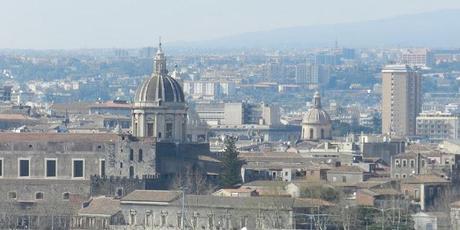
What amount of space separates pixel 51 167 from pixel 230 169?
461 cm

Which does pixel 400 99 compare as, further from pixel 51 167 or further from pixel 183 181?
pixel 183 181

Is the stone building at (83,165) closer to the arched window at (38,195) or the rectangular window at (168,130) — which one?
the arched window at (38,195)

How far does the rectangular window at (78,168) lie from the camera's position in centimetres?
7069

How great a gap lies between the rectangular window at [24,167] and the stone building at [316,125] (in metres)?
33.7

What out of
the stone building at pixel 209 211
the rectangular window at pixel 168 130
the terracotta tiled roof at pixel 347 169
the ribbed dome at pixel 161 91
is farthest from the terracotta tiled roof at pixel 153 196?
the ribbed dome at pixel 161 91

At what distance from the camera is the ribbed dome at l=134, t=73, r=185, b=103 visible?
250 feet

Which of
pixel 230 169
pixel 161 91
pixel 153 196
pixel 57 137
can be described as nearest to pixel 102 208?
pixel 153 196

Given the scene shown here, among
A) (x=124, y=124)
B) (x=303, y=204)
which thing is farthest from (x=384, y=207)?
(x=124, y=124)

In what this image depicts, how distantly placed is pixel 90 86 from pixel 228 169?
126m

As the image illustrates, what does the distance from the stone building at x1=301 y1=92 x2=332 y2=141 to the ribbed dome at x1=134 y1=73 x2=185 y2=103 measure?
2753 centimetres

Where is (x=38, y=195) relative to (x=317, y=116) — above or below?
below

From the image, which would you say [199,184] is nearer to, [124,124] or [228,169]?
[228,169]

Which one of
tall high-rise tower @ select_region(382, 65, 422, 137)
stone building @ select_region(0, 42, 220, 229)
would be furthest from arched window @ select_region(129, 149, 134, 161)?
tall high-rise tower @ select_region(382, 65, 422, 137)

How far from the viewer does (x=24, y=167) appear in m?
71.2
